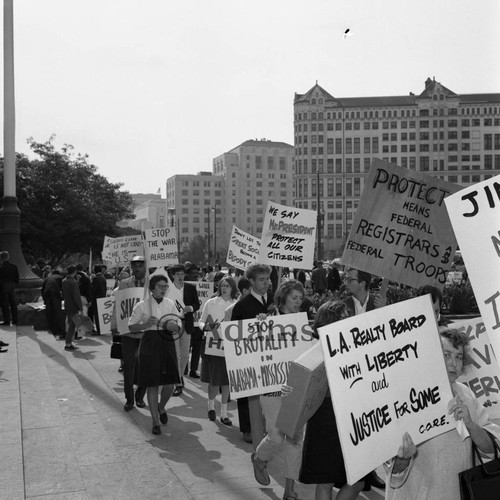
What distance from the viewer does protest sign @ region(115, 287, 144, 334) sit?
8.77m

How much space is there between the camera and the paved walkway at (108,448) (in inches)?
217

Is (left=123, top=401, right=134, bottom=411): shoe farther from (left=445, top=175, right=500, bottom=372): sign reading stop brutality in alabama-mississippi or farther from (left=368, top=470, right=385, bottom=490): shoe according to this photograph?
(left=445, top=175, right=500, bottom=372): sign reading stop brutality in alabama-mississippi

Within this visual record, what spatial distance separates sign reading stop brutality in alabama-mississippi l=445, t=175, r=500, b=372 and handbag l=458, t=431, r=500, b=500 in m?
0.51

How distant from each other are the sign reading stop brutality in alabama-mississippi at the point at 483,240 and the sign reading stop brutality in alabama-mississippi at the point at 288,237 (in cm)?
783

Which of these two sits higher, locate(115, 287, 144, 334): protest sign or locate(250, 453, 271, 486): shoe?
locate(115, 287, 144, 334): protest sign

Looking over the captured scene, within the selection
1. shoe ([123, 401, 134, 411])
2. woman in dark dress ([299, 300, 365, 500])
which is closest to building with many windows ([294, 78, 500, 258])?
shoe ([123, 401, 134, 411])

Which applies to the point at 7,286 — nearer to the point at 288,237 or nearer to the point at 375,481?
the point at 288,237

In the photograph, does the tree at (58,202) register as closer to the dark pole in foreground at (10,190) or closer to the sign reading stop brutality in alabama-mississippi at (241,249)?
the dark pole in foreground at (10,190)

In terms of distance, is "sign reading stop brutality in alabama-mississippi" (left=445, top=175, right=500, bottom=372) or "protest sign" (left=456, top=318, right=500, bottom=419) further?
"protest sign" (left=456, top=318, right=500, bottom=419)

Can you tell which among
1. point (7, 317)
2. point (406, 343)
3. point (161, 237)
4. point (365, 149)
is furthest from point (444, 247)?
point (365, 149)

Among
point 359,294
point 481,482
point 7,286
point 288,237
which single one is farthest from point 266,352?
point 7,286

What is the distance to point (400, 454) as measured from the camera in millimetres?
3361

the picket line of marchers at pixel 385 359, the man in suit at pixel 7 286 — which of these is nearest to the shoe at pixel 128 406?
the picket line of marchers at pixel 385 359

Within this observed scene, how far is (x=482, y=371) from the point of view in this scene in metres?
4.70
